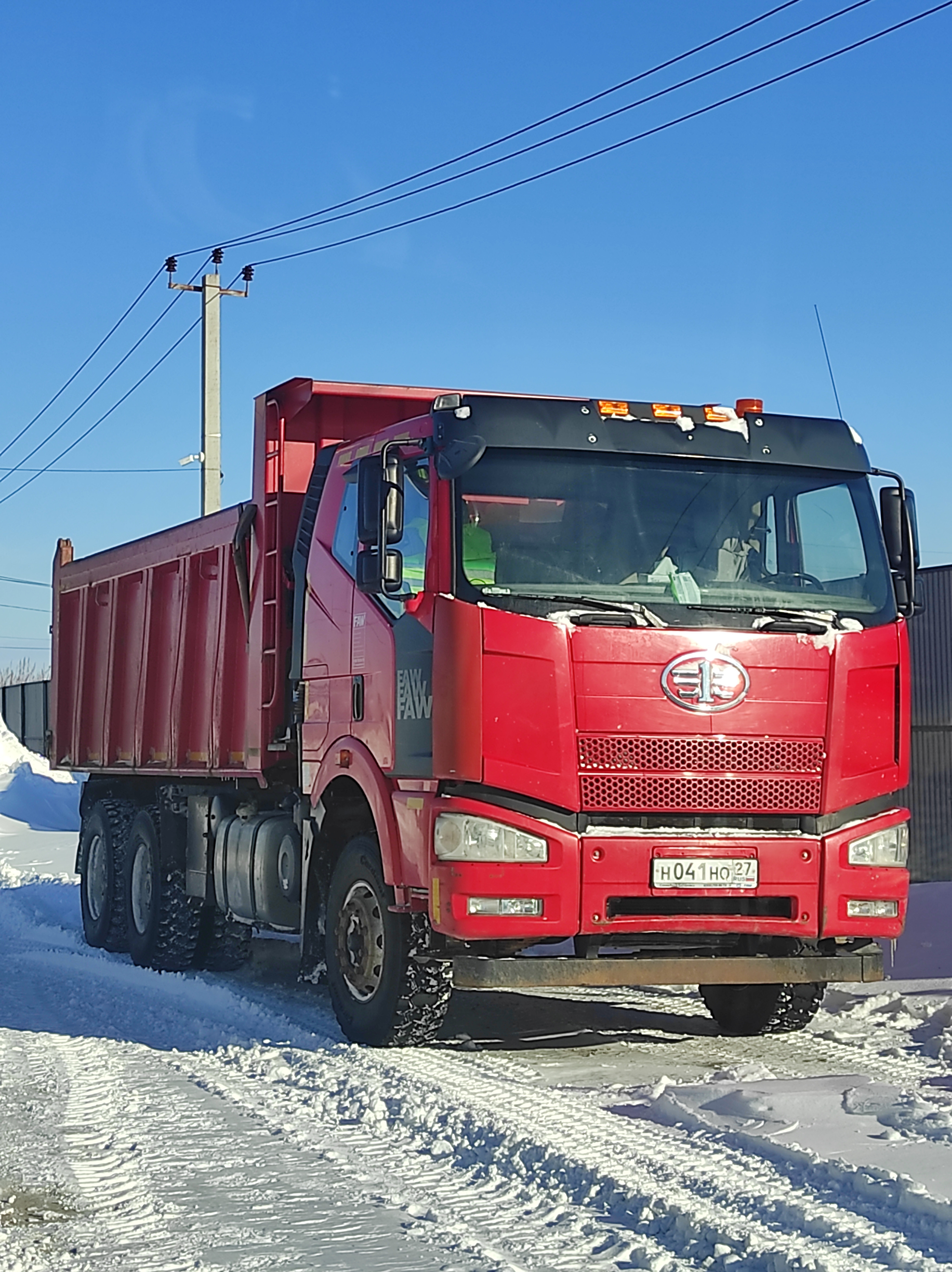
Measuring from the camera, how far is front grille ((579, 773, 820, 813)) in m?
7.36

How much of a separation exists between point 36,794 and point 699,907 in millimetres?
23499

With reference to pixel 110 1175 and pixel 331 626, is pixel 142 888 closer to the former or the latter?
pixel 331 626

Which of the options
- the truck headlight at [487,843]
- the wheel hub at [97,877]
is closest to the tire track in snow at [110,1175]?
the truck headlight at [487,843]

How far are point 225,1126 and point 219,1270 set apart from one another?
1.94 m

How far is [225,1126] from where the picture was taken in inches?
251


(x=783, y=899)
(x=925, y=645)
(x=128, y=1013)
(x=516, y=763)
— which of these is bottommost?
(x=128, y=1013)

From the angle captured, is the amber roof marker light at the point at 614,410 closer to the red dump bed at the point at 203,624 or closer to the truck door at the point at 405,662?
the truck door at the point at 405,662

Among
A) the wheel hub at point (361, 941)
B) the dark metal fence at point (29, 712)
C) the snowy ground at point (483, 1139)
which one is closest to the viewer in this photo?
the snowy ground at point (483, 1139)

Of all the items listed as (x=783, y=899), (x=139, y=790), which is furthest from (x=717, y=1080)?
(x=139, y=790)

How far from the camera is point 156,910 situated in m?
12.2

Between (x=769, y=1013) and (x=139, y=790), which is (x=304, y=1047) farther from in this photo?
(x=139, y=790)

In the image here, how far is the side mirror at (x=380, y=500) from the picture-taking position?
7.53 metres

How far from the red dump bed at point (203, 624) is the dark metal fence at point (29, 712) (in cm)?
2472

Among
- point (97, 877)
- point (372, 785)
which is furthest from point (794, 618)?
point (97, 877)
